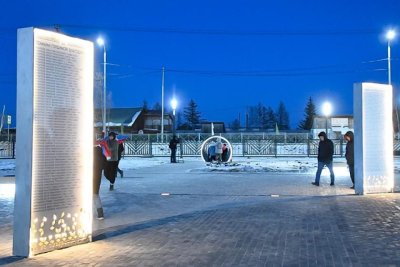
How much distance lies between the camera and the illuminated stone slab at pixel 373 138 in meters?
13.6

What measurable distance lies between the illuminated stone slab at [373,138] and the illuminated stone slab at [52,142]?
8095mm

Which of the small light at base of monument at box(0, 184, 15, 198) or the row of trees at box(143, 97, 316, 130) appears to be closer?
the small light at base of monument at box(0, 184, 15, 198)

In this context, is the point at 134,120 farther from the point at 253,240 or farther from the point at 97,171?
the point at 253,240

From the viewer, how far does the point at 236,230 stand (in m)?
8.65

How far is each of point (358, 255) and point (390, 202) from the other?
5.86 meters

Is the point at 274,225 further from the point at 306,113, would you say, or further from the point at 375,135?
the point at 306,113

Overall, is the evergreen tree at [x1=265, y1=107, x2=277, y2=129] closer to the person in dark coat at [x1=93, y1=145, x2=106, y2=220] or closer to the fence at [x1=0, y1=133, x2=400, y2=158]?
the fence at [x1=0, y1=133, x2=400, y2=158]

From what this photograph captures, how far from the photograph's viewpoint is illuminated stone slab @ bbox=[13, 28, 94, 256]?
6.79 m

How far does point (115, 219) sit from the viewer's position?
10117 millimetres

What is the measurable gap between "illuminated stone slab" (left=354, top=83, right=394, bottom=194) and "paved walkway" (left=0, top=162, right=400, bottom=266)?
58 cm

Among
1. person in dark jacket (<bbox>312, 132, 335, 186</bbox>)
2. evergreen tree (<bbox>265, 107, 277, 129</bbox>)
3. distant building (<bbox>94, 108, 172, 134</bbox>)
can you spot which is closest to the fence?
person in dark jacket (<bbox>312, 132, 335, 186</bbox>)

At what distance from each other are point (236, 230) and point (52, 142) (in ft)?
10.9

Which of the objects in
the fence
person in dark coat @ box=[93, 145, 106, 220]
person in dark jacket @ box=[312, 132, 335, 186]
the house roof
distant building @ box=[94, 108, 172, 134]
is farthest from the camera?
the house roof

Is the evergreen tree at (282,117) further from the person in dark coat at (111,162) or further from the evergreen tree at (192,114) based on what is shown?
the person in dark coat at (111,162)
